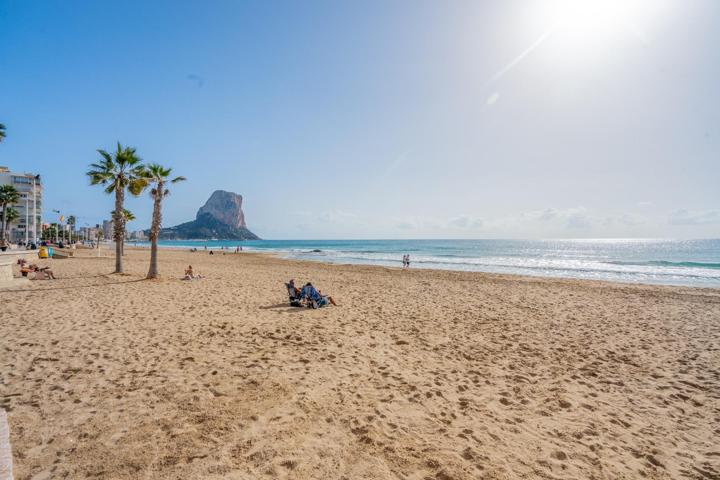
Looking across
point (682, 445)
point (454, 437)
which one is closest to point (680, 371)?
point (682, 445)

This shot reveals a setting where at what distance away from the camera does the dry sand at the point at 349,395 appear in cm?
349

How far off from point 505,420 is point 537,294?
13223 millimetres

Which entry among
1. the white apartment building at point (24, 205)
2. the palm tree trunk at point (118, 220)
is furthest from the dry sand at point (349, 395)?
A: the white apartment building at point (24, 205)

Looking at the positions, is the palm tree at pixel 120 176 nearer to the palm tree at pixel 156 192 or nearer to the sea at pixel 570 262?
the palm tree at pixel 156 192

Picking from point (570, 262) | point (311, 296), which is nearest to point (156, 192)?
point (311, 296)

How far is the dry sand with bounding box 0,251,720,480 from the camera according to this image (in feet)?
11.5

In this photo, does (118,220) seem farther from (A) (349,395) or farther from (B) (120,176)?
(A) (349,395)

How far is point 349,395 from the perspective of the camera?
496cm

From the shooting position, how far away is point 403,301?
13.1 meters

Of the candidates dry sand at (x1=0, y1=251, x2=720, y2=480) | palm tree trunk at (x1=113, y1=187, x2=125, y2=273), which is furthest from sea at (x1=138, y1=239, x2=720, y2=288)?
palm tree trunk at (x1=113, y1=187, x2=125, y2=273)

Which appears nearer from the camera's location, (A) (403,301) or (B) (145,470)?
(B) (145,470)

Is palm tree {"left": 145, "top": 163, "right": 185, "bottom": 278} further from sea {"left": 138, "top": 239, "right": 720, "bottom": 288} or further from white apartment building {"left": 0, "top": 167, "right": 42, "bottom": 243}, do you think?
white apartment building {"left": 0, "top": 167, "right": 42, "bottom": 243}

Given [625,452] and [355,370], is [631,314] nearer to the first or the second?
[625,452]

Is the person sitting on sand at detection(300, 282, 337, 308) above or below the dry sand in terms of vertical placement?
above
